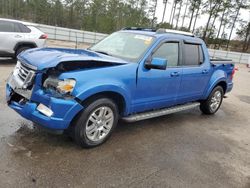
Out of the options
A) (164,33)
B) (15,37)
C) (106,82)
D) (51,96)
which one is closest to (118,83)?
(106,82)

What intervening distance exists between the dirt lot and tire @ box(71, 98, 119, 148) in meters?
0.15

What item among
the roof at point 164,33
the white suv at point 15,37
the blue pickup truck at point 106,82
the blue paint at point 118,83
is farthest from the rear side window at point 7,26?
the blue paint at point 118,83

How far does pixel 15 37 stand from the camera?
9.95 m

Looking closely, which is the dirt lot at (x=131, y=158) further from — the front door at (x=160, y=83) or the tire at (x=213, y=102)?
the tire at (x=213, y=102)

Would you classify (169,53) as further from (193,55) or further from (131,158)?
(131,158)

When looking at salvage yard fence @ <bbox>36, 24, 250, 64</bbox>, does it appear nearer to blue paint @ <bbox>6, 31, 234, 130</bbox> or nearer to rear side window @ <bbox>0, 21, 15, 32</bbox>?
rear side window @ <bbox>0, 21, 15, 32</bbox>

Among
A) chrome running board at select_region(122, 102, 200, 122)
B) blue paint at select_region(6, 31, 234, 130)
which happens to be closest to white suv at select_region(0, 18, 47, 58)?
blue paint at select_region(6, 31, 234, 130)

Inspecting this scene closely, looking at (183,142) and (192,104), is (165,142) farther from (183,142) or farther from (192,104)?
(192,104)

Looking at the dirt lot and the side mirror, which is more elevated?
the side mirror

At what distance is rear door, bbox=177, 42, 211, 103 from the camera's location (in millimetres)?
5406

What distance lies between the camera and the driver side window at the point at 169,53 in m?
4.83

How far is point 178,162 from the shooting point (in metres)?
4.01

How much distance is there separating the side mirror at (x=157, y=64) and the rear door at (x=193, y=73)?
1091 mm

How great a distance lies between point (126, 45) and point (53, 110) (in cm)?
202
